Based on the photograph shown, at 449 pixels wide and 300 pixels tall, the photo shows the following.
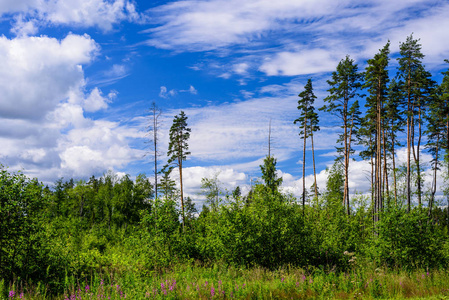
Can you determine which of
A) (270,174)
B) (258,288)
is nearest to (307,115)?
(270,174)

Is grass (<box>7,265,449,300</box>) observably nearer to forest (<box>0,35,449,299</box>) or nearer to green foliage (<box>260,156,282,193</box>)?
forest (<box>0,35,449,299</box>)

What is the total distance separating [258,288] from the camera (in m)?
9.30

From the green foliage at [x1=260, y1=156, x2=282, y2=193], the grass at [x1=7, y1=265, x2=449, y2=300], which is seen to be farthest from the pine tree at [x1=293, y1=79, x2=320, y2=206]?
the grass at [x1=7, y1=265, x2=449, y2=300]

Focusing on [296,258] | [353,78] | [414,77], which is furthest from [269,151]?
[296,258]

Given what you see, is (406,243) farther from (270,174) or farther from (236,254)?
(270,174)

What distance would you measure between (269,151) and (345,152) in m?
8.82

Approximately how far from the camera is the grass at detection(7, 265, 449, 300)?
854 cm

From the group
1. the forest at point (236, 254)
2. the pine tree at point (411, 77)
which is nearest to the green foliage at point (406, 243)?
the forest at point (236, 254)

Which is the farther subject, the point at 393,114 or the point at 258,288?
the point at 393,114

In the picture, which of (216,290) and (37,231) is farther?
(37,231)

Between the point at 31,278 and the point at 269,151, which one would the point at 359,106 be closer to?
the point at 269,151

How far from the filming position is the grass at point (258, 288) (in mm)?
8539

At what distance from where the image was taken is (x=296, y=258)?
47.2ft

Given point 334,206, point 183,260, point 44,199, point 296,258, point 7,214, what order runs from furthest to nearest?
point 334,206, point 296,258, point 183,260, point 44,199, point 7,214
